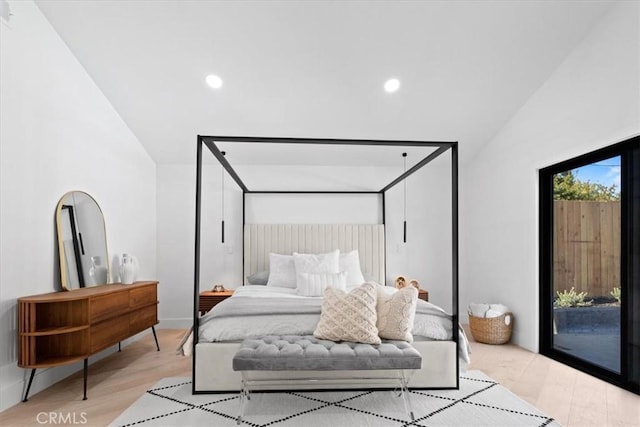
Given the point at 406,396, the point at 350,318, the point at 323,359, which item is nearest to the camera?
the point at 323,359

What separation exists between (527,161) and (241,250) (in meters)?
3.41

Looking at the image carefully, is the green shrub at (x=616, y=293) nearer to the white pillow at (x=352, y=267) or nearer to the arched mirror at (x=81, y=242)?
the white pillow at (x=352, y=267)

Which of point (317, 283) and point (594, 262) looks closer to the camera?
point (594, 262)

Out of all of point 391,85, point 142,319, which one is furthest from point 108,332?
point 391,85

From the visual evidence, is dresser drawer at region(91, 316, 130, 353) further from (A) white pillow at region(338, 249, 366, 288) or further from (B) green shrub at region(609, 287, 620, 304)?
(B) green shrub at region(609, 287, 620, 304)

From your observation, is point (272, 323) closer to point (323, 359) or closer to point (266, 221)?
point (323, 359)

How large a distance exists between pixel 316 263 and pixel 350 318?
195 cm

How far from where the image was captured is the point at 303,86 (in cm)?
426

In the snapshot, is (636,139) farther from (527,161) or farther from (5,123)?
(5,123)

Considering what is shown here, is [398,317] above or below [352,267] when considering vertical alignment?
below

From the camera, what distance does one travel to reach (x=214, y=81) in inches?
163

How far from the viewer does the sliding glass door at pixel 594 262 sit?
330cm

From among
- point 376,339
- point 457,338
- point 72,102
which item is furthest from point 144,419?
point 72,102

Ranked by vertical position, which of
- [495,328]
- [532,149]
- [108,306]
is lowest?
[495,328]
